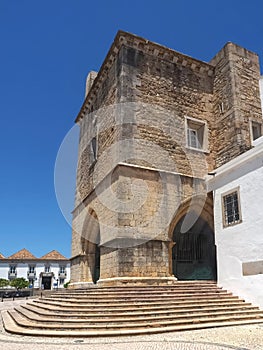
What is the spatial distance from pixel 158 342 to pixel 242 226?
4.60 metres

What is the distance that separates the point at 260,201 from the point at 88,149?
829 centimetres

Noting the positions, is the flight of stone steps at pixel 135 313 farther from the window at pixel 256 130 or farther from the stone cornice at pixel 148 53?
the stone cornice at pixel 148 53

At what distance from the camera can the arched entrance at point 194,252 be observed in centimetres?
1179

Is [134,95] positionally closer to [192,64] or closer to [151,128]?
[151,128]

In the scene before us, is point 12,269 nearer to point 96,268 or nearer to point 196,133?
point 96,268

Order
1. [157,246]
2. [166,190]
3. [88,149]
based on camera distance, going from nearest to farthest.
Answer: [157,246] → [166,190] → [88,149]

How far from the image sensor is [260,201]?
26.9 ft

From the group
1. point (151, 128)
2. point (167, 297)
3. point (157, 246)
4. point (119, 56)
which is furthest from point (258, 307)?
point (119, 56)

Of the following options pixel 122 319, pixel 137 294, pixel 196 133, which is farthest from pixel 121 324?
pixel 196 133

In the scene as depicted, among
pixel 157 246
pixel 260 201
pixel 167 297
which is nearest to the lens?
pixel 167 297

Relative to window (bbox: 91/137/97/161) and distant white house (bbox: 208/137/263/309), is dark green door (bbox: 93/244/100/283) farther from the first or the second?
distant white house (bbox: 208/137/263/309)

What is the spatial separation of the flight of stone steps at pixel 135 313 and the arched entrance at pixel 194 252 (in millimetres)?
3371

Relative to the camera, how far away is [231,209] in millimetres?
9352

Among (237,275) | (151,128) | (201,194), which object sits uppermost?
(151,128)
